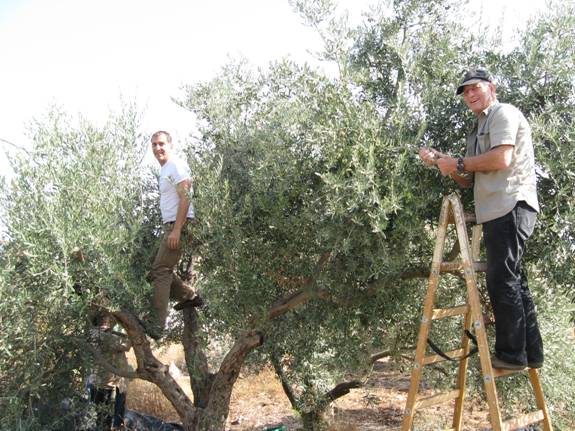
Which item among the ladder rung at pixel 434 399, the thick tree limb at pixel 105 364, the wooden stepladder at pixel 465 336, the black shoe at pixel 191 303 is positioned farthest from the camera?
the black shoe at pixel 191 303

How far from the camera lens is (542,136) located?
15.4ft

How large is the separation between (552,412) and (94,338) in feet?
19.0

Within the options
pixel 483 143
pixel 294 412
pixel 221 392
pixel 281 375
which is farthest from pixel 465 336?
pixel 294 412

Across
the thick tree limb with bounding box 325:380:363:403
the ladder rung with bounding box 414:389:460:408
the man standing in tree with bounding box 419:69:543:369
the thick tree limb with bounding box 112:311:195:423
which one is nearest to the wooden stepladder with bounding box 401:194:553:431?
the ladder rung with bounding box 414:389:460:408

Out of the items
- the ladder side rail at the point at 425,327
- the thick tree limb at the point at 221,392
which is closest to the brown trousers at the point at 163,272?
the thick tree limb at the point at 221,392

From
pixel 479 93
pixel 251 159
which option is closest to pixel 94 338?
pixel 251 159

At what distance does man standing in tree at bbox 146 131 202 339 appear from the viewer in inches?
230

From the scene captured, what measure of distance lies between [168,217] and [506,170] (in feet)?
11.5

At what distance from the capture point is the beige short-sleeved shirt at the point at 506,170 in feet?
13.7

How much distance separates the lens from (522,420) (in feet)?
14.5

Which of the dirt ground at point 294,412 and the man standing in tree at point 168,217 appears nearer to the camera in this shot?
the man standing in tree at point 168,217

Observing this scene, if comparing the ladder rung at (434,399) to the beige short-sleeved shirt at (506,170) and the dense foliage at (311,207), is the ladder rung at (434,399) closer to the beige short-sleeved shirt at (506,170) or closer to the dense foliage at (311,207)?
the dense foliage at (311,207)

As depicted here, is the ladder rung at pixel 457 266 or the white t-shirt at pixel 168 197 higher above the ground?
the white t-shirt at pixel 168 197

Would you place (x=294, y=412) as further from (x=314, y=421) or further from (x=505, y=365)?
(x=505, y=365)
